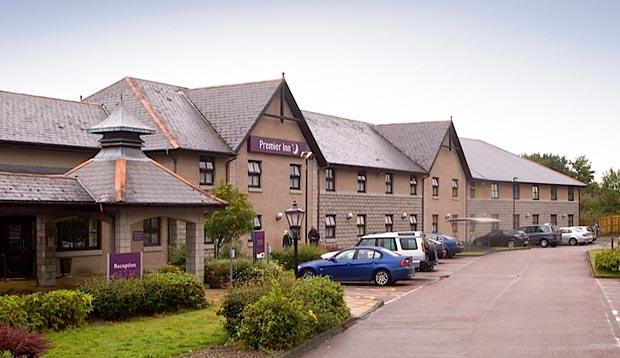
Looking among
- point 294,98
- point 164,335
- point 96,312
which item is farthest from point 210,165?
A: point 164,335

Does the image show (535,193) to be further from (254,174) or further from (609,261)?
(254,174)

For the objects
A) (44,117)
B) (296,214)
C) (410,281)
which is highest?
(44,117)

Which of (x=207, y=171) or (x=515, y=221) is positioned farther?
(x=515, y=221)

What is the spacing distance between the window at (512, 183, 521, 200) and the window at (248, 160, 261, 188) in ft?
111

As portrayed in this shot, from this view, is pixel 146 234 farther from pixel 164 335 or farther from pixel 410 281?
pixel 164 335

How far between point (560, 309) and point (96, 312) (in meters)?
11.4

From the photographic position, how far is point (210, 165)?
113 feet

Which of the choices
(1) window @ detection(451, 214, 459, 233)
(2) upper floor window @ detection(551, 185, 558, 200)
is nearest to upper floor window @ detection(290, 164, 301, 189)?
(1) window @ detection(451, 214, 459, 233)

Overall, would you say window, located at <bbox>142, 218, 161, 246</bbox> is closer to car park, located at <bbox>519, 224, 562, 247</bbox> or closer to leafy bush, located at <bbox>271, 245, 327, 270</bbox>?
leafy bush, located at <bbox>271, 245, 327, 270</bbox>

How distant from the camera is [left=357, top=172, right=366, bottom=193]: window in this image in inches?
1825

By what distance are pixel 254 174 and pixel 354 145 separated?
1337 cm

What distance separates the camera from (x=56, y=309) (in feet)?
54.5

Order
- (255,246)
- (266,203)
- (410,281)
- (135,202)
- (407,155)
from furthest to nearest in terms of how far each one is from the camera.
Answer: (407,155), (266,203), (410,281), (255,246), (135,202)

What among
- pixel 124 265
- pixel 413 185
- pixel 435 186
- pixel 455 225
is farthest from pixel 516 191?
pixel 124 265
